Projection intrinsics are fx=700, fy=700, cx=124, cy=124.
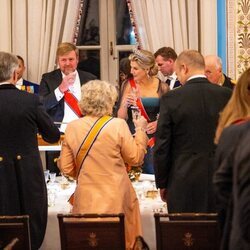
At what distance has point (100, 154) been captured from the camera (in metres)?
3.68

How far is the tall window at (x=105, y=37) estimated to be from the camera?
22.8 feet

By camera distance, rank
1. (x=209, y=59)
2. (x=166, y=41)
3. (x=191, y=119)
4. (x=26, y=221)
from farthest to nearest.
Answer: (x=166, y=41), (x=209, y=59), (x=191, y=119), (x=26, y=221)

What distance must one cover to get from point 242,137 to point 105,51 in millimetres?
4795

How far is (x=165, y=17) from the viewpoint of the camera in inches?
259

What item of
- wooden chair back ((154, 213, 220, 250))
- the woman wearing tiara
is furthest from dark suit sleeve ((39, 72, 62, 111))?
wooden chair back ((154, 213, 220, 250))

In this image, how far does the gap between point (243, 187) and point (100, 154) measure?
158cm

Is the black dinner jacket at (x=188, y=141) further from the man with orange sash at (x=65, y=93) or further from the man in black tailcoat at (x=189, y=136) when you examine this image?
the man with orange sash at (x=65, y=93)

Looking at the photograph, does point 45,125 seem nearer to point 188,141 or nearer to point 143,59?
point 188,141

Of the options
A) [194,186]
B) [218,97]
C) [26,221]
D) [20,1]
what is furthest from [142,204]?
[20,1]

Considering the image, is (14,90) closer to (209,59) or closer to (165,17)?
(209,59)

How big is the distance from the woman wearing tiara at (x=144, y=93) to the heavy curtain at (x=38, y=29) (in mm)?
1614

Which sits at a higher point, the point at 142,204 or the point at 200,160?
the point at 200,160

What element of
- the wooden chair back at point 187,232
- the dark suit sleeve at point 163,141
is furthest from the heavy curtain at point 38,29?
the wooden chair back at point 187,232

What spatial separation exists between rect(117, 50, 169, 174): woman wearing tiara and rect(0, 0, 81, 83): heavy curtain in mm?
1614
